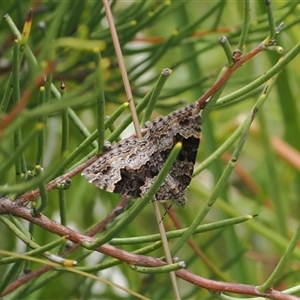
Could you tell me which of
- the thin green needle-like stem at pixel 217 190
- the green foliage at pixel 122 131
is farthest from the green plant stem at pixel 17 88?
the thin green needle-like stem at pixel 217 190

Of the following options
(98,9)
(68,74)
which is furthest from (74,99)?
(68,74)

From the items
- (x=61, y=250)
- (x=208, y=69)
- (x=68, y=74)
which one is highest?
(x=208, y=69)

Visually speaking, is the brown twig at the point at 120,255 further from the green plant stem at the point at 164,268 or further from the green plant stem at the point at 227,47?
the green plant stem at the point at 227,47

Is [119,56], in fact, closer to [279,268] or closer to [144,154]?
[144,154]

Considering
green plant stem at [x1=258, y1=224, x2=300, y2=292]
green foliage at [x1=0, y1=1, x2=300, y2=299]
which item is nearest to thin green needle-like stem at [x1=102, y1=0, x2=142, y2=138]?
green foliage at [x1=0, y1=1, x2=300, y2=299]

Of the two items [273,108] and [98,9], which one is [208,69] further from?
[98,9]

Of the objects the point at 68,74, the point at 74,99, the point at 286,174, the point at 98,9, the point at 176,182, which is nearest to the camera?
the point at 74,99
